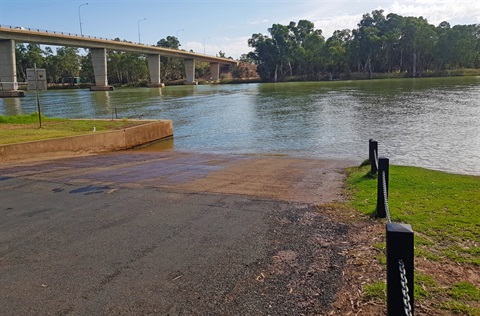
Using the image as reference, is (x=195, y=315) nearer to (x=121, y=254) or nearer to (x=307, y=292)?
(x=307, y=292)

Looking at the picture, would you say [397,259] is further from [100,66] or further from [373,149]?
[100,66]

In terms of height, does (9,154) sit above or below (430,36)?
below

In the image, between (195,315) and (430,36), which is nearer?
(195,315)

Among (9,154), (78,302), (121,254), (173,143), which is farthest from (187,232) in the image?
(173,143)

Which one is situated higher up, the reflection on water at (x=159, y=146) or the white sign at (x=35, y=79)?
the white sign at (x=35, y=79)

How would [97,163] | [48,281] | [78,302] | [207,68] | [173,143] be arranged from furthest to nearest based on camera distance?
[207,68] < [173,143] < [97,163] < [48,281] < [78,302]

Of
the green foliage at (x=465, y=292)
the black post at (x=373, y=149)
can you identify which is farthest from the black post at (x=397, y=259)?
the black post at (x=373, y=149)

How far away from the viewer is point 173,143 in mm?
20688

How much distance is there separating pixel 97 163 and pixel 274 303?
9.80 meters

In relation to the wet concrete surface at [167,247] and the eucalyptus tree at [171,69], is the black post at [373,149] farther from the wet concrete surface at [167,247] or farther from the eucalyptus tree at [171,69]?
the eucalyptus tree at [171,69]

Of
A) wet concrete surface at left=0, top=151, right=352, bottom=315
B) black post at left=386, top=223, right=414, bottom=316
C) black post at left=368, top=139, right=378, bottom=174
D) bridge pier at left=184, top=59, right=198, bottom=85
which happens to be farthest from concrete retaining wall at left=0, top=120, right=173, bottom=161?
bridge pier at left=184, top=59, right=198, bottom=85

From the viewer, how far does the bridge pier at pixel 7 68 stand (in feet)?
210

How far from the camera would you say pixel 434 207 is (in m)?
6.43

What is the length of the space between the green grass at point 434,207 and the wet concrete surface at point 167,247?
2.57 feet
